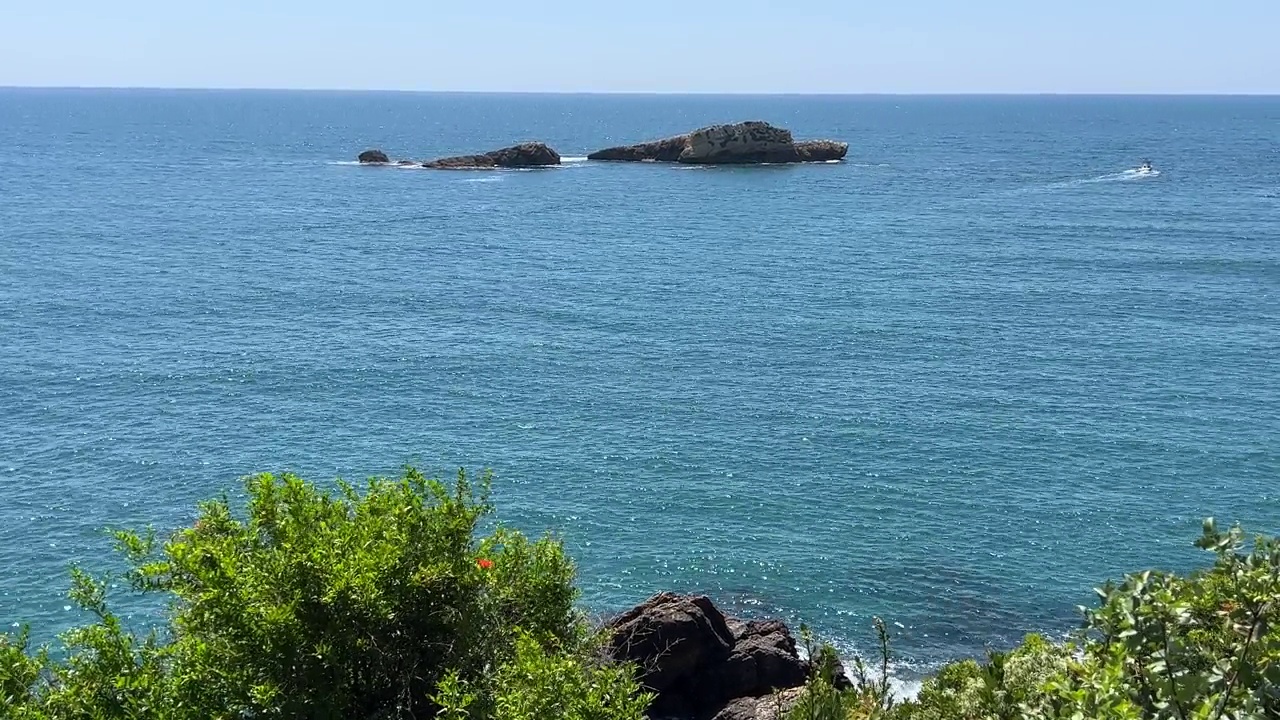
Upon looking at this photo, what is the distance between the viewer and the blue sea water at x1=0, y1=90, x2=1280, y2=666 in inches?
1932

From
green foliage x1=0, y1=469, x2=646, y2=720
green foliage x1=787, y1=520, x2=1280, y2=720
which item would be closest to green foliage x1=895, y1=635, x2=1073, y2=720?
green foliage x1=0, y1=469, x2=646, y2=720

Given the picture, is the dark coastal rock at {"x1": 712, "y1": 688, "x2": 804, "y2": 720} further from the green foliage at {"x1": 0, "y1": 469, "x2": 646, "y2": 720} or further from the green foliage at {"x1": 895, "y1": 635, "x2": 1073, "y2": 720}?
the green foliage at {"x1": 0, "y1": 469, "x2": 646, "y2": 720}

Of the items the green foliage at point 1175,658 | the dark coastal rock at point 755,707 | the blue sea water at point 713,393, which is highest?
the green foliage at point 1175,658

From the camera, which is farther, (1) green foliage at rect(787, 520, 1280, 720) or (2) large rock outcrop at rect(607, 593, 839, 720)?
(2) large rock outcrop at rect(607, 593, 839, 720)

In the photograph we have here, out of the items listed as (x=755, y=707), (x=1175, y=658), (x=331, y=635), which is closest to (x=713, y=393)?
(x=755, y=707)

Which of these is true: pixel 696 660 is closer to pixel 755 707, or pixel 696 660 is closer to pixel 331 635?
pixel 755 707

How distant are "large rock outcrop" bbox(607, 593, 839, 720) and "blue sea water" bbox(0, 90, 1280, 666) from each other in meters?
6.57

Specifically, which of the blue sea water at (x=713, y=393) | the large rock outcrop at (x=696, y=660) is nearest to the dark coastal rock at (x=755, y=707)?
the large rock outcrop at (x=696, y=660)

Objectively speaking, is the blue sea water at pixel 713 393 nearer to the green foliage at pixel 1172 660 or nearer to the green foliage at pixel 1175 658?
the green foliage at pixel 1175 658

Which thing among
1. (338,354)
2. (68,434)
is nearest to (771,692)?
(68,434)

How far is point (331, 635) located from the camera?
843 inches

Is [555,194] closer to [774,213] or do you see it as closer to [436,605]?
[774,213]

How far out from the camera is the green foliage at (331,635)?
20.8 meters

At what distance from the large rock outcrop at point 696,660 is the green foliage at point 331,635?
12.5m
